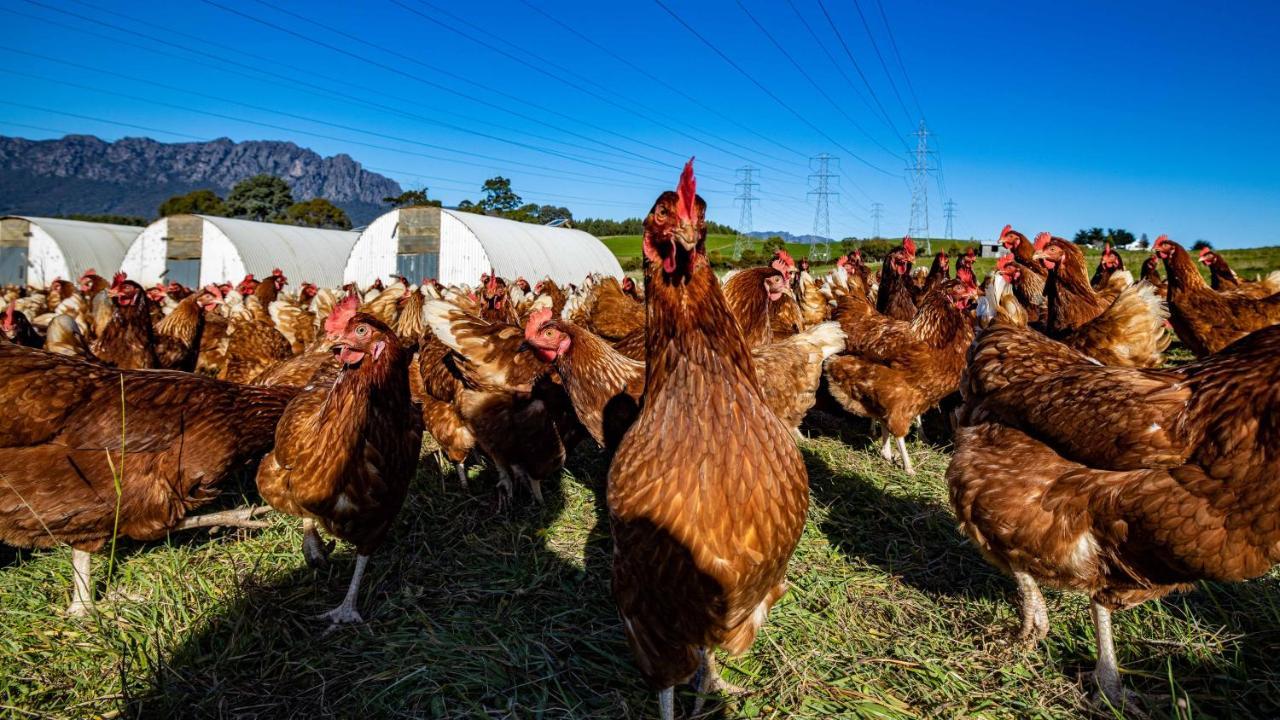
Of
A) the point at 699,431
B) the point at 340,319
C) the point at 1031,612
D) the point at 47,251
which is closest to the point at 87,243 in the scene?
the point at 47,251

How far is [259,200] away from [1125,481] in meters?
66.1

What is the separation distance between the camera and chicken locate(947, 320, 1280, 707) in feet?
6.33

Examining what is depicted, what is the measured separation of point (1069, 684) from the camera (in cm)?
234

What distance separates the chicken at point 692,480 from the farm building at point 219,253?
24351 mm

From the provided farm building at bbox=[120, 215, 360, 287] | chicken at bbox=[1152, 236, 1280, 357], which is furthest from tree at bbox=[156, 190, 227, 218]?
chicken at bbox=[1152, 236, 1280, 357]

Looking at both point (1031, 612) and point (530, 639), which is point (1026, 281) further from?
point (530, 639)

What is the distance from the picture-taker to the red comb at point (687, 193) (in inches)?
67.8

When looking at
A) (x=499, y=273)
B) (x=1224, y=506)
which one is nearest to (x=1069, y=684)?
(x=1224, y=506)

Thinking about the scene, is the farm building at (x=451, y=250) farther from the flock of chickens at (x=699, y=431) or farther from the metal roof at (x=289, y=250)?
the flock of chickens at (x=699, y=431)

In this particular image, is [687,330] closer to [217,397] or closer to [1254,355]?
[1254,355]

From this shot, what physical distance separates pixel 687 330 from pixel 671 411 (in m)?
0.28

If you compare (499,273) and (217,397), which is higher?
(499,273)

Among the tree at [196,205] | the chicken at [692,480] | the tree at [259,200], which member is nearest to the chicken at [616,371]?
the chicken at [692,480]

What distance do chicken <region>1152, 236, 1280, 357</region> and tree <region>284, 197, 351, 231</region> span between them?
193 feet
